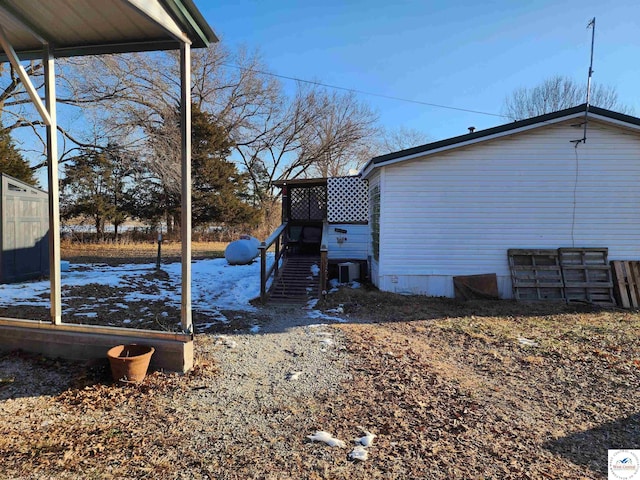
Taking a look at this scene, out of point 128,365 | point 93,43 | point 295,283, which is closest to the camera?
point 128,365

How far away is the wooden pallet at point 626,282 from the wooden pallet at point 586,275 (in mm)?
111

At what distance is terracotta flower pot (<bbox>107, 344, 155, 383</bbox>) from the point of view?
3.29 metres

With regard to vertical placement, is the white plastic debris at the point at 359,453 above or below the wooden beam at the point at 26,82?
below

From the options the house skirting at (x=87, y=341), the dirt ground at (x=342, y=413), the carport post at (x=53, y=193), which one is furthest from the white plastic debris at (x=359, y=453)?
the carport post at (x=53, y=193)

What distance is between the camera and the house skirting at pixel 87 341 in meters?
3.61

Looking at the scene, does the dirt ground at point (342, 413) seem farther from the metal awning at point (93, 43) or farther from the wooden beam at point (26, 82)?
the wooden beam at point (26, 82)

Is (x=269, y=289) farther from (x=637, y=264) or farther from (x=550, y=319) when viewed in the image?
(x=637, y=264)

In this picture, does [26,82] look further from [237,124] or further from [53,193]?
[237,124]

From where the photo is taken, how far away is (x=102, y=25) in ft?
12.2

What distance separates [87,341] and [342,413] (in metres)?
2.49

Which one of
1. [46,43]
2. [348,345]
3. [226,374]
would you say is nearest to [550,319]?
[348,345]

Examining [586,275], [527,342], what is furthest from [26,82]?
[586,275]

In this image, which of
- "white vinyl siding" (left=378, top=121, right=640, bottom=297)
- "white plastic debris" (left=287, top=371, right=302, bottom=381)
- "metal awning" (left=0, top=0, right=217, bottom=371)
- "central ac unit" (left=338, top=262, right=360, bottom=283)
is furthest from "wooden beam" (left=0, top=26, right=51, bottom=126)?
"central ac unit" (left=338, top=262, right=360, bottom=283)

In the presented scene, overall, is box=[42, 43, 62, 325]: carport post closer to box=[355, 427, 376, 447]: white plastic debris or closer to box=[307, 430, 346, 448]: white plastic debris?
box=[307, 430, 346, 448]: white plastic debris
